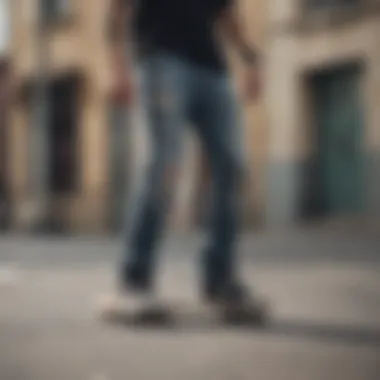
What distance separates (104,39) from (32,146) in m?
0.11

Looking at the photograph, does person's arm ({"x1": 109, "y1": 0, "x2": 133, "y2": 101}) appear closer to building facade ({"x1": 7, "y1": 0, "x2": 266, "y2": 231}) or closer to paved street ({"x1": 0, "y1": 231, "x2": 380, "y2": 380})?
building facade ({"x1": 7, "y1": 0, "x2": 266, "y2": 231})

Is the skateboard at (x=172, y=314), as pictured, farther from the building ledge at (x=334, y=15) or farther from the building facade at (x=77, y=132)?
the building ledge at (x=334, y=15)

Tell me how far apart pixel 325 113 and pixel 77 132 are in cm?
25

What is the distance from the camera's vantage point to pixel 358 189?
0.56 metres

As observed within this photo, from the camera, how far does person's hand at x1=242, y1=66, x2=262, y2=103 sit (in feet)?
2.13

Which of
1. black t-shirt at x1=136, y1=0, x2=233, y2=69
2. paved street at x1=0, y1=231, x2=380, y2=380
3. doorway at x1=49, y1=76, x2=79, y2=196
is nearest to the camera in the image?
paved street at x1=0, y1=231, x2=380, y2=380

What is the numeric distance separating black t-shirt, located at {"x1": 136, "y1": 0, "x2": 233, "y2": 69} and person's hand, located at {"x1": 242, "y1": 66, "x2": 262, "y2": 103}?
0.02 meters

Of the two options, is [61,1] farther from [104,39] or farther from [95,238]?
[95,238]

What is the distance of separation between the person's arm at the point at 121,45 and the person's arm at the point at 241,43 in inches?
2.7

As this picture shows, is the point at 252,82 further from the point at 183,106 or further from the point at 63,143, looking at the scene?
the point at 63,143

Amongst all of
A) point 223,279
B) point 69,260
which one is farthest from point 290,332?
point 69,260

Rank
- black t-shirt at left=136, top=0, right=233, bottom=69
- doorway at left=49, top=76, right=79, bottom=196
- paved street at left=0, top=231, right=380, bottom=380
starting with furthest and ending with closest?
1. doorway at left=49, top=76, right=79, bottom=196
2. black t-shirt at left=136, top=0, right=233, bottom=69
3. paved street at left=0, top=231, right=380, bottom=380

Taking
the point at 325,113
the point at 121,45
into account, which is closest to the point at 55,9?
the point at 121,45

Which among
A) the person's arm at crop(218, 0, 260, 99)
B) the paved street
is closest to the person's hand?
the person's arm at crop(218, 0, 260, 99)
